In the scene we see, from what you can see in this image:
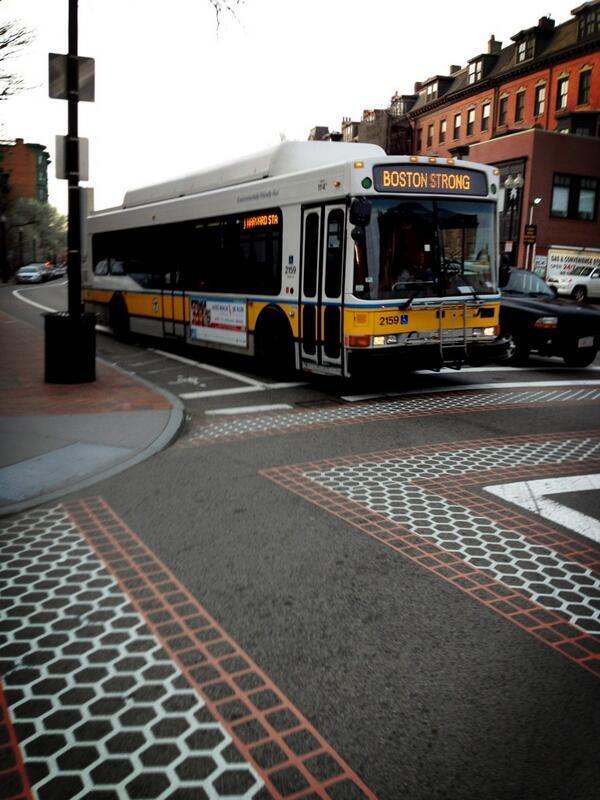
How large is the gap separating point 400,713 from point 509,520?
8.34 feet

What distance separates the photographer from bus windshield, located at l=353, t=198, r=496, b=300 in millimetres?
9656

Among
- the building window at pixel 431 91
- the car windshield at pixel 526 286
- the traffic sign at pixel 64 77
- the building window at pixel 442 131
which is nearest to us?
the traffic sign at pixel 64 77

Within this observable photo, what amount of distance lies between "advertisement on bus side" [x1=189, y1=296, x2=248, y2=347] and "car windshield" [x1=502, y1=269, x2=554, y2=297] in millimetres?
5221

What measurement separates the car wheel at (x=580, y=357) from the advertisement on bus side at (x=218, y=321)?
582cm

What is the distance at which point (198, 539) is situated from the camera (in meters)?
4.95

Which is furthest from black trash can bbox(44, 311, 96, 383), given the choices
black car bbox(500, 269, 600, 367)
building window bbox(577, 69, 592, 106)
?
building window bbox(577, 69, 592, 106)

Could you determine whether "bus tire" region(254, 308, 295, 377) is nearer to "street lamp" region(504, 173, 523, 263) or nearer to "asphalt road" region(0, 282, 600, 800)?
"asphalt road" region(0, 282, 600, 800)

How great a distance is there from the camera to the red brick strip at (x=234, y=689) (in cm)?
262

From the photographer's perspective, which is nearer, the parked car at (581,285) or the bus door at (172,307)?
the bus door at (172,307)

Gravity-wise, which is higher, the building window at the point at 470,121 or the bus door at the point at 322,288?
the building window at the point at 470,121

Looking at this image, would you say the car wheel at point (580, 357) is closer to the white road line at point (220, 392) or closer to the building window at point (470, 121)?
the white road line at point (220, 392)

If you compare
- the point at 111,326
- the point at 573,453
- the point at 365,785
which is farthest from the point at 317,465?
the point at 111,326

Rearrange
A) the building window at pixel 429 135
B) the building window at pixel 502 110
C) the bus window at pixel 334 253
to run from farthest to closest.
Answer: the building window at pixel 429 135 → the building window at pixel 502 110 → the bus window at pixel 334 253

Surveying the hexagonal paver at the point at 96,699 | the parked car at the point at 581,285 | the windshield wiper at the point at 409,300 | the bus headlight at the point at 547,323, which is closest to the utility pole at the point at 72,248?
the windshield wiper at the point at 409,300
